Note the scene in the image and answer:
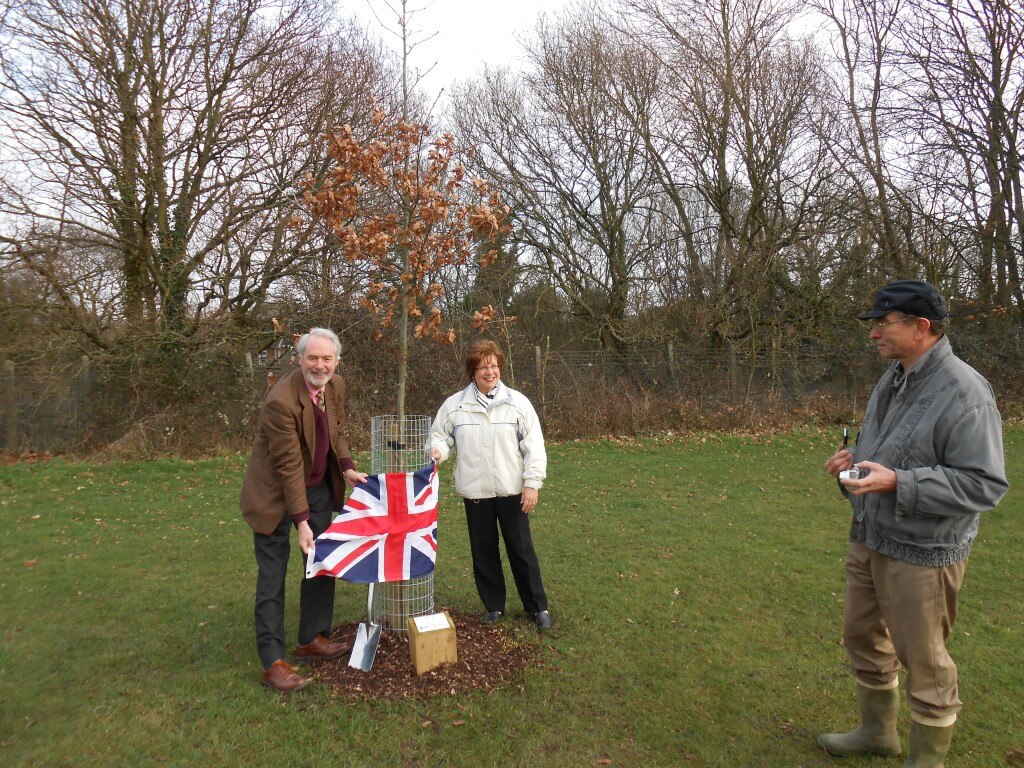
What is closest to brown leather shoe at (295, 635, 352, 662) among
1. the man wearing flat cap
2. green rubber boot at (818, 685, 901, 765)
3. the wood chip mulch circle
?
the wood chip mulch circle

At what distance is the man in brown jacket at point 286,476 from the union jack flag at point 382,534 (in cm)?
13

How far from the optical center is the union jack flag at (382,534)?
13.4 feet

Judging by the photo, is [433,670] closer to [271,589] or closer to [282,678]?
[282,678]

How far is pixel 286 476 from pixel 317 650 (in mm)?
1218

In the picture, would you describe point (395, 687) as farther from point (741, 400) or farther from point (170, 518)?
point (741, 400)

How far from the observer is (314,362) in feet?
12.7

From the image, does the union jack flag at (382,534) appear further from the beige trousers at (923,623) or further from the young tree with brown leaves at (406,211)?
the beige trousers at (923,623)

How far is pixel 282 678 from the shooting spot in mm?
3873

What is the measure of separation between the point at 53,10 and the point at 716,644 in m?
15.6

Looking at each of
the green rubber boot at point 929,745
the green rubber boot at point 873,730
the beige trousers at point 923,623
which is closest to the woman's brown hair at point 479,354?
the beige trousers at point 923,623

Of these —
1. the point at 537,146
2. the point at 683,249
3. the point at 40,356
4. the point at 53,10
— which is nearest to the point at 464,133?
the point at 537,146

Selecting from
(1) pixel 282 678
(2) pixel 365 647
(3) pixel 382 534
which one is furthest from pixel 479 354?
(1) pixel 282 678

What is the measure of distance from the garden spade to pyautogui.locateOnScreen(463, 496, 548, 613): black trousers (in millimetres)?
801

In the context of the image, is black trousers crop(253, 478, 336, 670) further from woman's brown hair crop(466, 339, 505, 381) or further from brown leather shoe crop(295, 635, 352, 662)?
woman's brown hair crop(466, 339, 505, 381)
